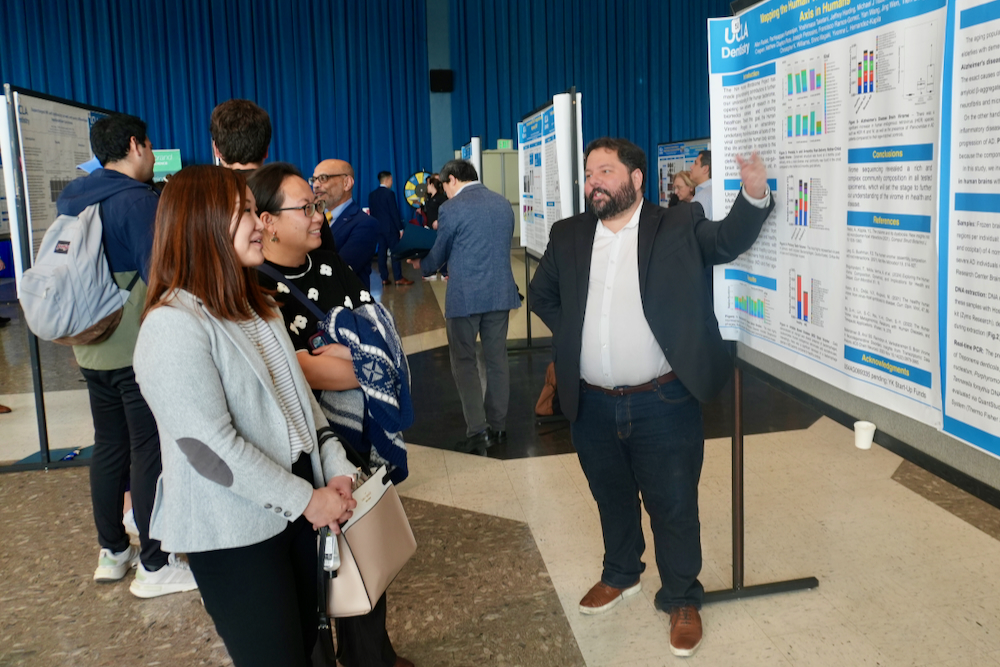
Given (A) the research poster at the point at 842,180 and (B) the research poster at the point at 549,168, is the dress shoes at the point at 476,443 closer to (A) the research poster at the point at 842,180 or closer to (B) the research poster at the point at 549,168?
(B) the research poster at the point at 549,168

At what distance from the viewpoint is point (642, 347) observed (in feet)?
7.18

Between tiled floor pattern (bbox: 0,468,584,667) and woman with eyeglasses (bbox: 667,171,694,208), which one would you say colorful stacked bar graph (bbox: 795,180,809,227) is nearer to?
tiled floor pattern (bbox: 0,468,584,667)

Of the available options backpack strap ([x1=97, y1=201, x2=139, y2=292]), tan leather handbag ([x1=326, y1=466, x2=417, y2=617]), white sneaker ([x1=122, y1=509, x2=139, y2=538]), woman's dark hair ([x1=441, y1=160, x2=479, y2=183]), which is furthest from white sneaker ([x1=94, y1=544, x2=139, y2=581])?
woman's dark hair ([x1=441, y1=160, x2=479, y2=183])

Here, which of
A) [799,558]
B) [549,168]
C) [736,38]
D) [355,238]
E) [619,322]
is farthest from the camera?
[549,168]

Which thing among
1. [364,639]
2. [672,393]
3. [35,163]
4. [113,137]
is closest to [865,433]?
[672,393]

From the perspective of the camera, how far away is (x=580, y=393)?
7.67ft

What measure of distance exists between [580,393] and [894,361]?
3.16 feet

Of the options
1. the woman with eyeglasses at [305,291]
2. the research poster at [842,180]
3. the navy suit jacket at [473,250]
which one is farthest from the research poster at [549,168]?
the woman with eyeglasses at [305,291]

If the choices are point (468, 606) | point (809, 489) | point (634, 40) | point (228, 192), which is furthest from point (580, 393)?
point (634, 40)

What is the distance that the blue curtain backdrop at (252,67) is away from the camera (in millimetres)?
13273

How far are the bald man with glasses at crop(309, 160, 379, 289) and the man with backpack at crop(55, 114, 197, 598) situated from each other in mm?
658

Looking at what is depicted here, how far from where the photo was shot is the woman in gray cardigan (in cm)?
137

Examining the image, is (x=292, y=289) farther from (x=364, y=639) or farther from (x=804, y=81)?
(x=804, y=81)

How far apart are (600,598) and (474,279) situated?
6.29ft
